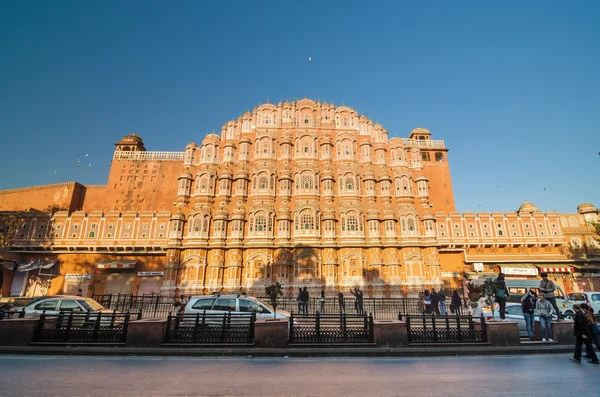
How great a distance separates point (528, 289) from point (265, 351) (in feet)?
83.6

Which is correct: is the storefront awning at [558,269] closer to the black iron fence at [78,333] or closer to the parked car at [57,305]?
the black iron fence at [78,333]

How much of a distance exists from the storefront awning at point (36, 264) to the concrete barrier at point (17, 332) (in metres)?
26.9

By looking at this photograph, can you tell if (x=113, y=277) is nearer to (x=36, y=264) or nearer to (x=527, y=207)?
(x=36, y=264)

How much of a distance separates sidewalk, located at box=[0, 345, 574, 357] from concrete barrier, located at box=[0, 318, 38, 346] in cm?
26

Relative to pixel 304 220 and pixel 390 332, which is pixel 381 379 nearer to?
pixel 390 332

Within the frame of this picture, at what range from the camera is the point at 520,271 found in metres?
31.9

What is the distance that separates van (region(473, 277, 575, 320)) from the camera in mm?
19203

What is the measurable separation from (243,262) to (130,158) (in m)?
21.3

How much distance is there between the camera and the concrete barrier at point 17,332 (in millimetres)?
9180

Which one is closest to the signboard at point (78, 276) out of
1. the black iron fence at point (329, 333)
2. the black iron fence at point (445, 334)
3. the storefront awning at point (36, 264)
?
the storefront awning at point (36, 264)

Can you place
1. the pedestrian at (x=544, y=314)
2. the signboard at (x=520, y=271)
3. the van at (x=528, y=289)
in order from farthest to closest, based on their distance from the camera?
the signboard at (x=520, y=271) < the van at (x=528, y=289) < the pedestrian at (x=544, y=314)

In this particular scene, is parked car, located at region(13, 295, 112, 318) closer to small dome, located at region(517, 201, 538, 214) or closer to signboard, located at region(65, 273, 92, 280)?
signboard, located at region(65, 273, 92, 280)

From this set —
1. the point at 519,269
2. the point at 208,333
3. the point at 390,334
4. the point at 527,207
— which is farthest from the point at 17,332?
the point at 527,207

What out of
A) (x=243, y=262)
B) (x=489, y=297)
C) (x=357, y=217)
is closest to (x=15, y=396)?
(x=489, y=297)
